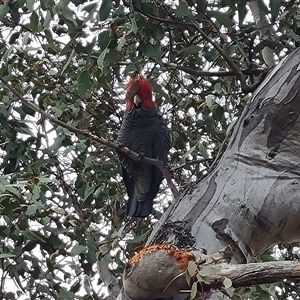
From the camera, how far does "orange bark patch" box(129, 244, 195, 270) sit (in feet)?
3.23

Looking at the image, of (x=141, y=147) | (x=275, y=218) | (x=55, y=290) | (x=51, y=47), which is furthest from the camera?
(x=141, y=147)

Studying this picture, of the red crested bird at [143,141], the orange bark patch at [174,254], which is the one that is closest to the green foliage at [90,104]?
the red crested bird at [143,141]

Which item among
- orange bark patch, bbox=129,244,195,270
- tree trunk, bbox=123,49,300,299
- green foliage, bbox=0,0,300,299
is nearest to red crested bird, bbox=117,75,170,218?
green foliage, bbox=0,0,300,299

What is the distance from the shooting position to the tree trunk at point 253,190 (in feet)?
3.63

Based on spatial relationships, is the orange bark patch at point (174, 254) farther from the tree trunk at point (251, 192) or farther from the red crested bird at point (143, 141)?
the red crested bird at point (143, 141)

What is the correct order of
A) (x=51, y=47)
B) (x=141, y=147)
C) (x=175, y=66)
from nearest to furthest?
(x=175, y=66)
(x=51, y=47)
(x=141, y=147)

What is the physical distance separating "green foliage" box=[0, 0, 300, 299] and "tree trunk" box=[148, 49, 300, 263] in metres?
0.28

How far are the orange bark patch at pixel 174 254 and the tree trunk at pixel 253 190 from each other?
5 cm

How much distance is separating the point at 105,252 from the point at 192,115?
0.70m

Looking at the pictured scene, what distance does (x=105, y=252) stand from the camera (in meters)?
1.75

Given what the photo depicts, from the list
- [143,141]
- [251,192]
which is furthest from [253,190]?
[143,141]

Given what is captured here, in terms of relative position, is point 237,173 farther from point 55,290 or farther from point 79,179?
point 79,179

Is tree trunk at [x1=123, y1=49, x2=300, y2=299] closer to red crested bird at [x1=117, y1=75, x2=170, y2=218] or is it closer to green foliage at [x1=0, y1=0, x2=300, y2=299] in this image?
green foliage at [x1=0, y1=0, x2=300, y2=299]

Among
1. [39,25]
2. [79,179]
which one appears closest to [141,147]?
[79,179]
